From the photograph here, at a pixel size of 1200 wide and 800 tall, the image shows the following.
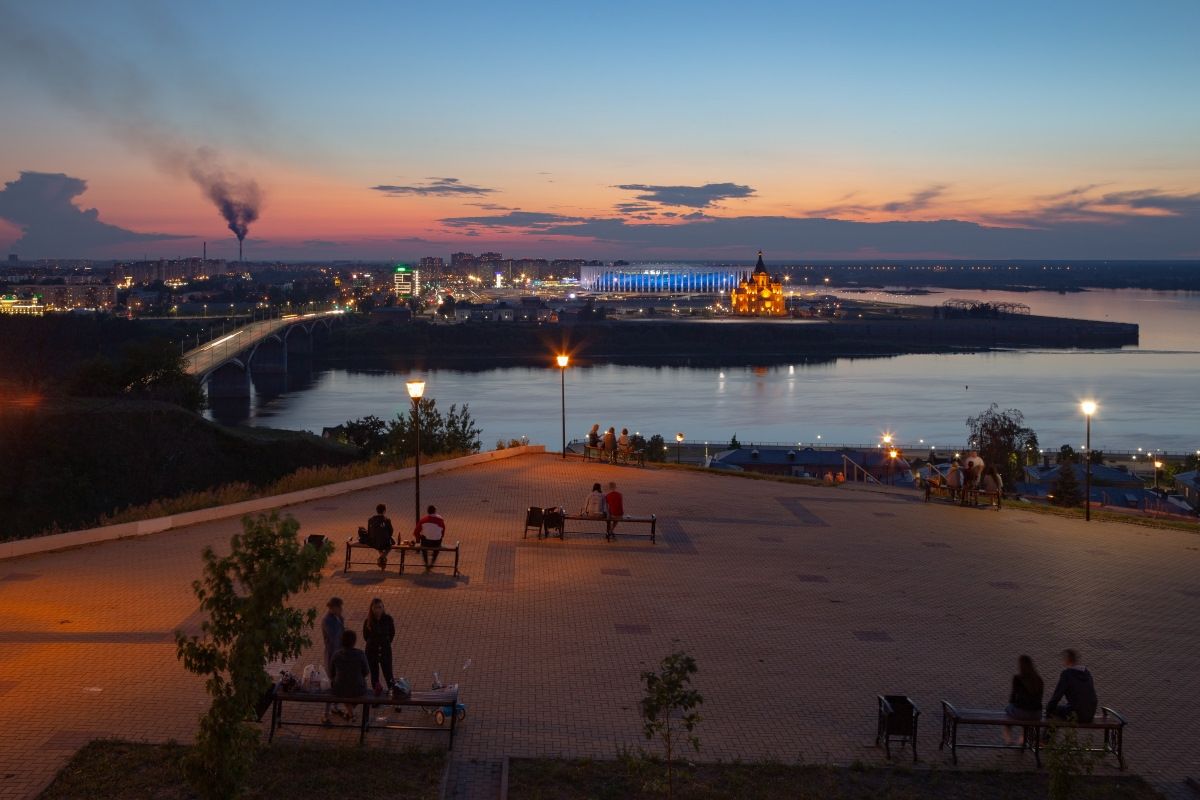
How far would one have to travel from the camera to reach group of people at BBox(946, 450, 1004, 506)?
11.6 m

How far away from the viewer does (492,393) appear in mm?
48250

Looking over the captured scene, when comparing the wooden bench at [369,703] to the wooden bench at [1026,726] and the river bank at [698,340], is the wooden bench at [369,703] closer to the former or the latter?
the wooden bench at [1026,726]

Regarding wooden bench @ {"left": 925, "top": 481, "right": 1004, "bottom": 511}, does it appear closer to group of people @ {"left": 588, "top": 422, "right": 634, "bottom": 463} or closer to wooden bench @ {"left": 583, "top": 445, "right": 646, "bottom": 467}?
wooden bench @ {"left": 583, "top": 445, "right": 646, "bottom": 467}

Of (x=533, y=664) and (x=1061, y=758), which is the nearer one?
(x=1061, y=758)

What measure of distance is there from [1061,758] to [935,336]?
293 ft

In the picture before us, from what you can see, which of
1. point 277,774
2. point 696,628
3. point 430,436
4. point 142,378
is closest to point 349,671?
point 277,774

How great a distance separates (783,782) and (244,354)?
45835 millimetres

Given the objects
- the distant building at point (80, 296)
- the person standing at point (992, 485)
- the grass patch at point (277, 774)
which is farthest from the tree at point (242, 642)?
the distant building at point (80, 296)

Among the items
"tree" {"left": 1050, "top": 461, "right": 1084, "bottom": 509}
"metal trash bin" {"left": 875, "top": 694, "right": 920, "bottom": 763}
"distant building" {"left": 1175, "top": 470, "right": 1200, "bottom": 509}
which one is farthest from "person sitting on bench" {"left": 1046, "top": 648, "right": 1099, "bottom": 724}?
"distant building" {"left": 1175, "top": 470, "right": 1200, "bottom": 509}

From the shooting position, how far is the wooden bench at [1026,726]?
4762 mm

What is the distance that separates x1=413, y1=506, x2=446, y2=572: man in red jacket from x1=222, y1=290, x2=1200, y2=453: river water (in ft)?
73.3

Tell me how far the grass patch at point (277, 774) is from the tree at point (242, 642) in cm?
48

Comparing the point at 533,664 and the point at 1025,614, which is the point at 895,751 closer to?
the point at 533,664

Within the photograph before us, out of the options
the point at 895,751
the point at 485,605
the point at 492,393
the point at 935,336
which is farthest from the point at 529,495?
the point at 935,336
